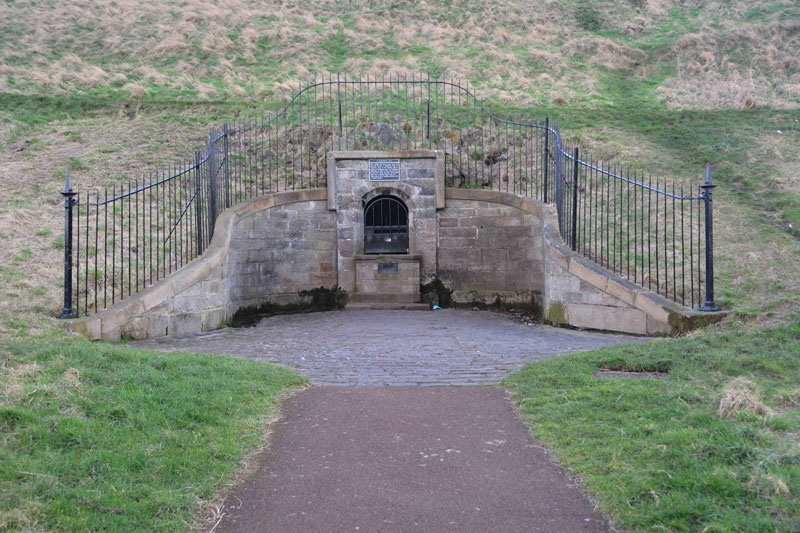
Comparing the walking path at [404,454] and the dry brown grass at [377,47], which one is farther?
the dry brown grass at [377,47]

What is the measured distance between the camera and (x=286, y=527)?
3.90 meters

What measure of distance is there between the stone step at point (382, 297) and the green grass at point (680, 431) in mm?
7501

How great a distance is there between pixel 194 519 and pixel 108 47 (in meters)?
29.9

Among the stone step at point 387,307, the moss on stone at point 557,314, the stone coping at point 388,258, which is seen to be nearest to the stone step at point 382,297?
the stone step at point 387,307

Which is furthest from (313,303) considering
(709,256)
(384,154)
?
(709,256)

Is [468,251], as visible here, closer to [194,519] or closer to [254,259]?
[254,259]

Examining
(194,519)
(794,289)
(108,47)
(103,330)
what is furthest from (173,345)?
(108,47)

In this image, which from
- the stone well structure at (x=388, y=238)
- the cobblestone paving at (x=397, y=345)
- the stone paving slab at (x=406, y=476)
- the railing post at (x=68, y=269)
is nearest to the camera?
the stone paving slab at (x=406, y=476)

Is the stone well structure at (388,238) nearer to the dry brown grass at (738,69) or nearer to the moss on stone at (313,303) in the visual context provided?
the moss on stone at (313,303)

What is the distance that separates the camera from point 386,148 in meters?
17.2

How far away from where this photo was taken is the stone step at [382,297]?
15.1 meters

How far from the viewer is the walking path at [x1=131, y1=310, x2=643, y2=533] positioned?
4.03 metres

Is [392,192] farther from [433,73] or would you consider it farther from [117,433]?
[433,73]

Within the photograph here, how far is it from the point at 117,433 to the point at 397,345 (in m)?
5.33
